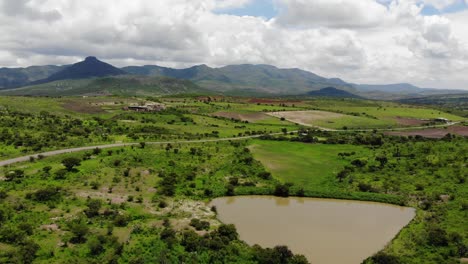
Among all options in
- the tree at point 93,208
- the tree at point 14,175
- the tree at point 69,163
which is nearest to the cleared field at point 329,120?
the tree at point 69,163

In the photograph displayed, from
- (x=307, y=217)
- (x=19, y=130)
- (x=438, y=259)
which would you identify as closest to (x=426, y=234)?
(x=438, y=259)

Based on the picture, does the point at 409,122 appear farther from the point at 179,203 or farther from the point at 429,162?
the point at 179,203

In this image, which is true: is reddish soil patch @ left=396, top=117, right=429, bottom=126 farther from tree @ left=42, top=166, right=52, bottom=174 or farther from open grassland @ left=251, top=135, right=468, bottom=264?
tree @ left=42, top=166, right=52, bottom=174

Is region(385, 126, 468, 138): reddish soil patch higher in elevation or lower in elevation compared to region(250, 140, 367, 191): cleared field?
higher

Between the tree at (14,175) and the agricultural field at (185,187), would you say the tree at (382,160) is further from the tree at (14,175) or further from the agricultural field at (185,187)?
the tree at (14,175)

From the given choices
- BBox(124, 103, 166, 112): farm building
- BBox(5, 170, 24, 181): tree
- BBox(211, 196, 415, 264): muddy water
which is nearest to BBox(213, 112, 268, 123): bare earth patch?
BBox(124, 103, 166, 112): farm building

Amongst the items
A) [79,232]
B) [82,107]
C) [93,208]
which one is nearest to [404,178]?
[93,208]
